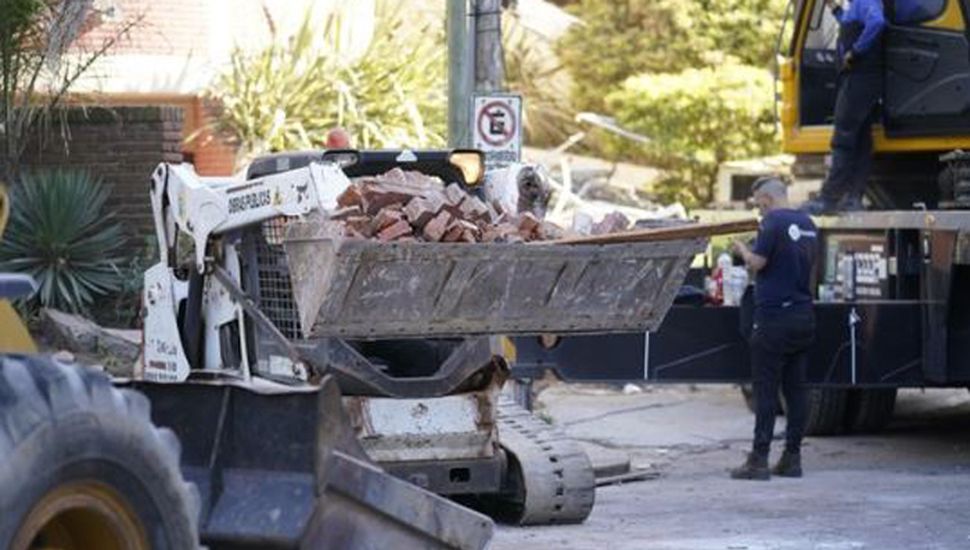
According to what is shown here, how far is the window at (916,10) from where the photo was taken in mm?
14961

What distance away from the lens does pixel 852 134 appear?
15227 millimetres

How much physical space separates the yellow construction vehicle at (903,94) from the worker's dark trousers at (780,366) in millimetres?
1782

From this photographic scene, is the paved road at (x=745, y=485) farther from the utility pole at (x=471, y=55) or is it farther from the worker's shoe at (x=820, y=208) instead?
the utility pole at (x=471, y=55)

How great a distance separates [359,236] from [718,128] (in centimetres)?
1960

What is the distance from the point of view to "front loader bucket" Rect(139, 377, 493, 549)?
6723mm

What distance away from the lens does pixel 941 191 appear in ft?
48.4

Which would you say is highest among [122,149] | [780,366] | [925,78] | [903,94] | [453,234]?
[925,78]

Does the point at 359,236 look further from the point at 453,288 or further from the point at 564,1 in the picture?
the point at 564,1

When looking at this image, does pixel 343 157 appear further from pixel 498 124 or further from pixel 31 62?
pixel 31 62

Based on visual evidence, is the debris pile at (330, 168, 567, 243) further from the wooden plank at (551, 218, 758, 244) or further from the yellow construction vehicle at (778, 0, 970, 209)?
the yellow construction vehicle at (778, 0, 970, 209)

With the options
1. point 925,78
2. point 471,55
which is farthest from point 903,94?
point 471,55

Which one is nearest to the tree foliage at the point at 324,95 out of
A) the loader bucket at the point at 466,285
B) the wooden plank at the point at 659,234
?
the loader bucket at the point at 466,285

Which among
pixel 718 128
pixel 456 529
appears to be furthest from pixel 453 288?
pixel 718 128

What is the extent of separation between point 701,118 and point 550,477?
17323 millimetres
